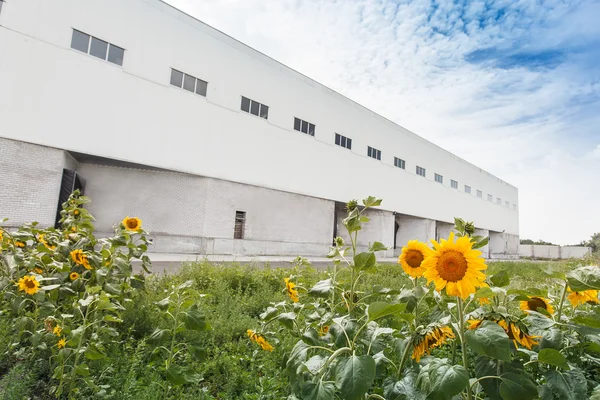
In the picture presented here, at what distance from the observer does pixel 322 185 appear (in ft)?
61.6

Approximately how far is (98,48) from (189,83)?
3.38 meters

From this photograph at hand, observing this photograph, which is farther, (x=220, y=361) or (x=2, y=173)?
(x=2, y=173)

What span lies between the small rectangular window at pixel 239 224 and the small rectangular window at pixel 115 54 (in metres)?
7.53

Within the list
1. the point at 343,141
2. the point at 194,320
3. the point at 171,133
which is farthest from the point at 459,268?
the point at 343,141

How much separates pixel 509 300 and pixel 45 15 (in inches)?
563

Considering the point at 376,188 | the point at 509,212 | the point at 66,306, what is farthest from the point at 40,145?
the point at 509,212

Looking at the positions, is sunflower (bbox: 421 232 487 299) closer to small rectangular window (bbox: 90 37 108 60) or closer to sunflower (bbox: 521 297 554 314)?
sunflower (bbox: 521 297 554 314)

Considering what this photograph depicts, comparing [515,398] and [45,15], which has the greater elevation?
[45,15]

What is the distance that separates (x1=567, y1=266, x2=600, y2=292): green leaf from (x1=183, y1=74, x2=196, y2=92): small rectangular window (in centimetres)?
1471

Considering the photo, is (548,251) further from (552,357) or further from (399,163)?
(552,357)

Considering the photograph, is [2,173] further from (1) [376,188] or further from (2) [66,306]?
(1) [376,188]

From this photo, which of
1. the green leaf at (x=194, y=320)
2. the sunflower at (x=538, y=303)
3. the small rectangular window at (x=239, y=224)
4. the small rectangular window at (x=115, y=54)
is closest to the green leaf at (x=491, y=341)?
the sunflower at (x=538, y=303)

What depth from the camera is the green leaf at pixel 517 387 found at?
890 mm

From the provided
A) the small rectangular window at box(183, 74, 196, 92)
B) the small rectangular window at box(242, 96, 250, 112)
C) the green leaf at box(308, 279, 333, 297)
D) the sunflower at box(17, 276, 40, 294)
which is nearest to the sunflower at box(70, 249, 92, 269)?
the sunflower at box(17, 276, 40, 294)
